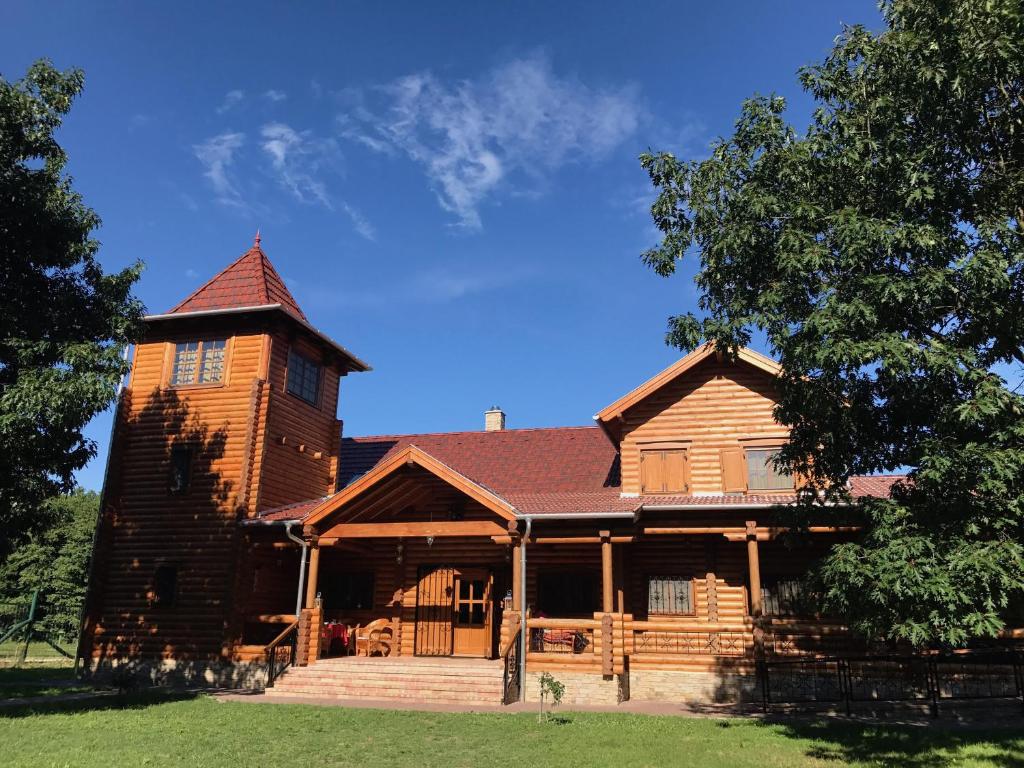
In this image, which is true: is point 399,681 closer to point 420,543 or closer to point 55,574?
point 420,543

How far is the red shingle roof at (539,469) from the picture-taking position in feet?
60.5

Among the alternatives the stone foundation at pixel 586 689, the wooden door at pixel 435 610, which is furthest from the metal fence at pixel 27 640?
the stone foundation at pixel 586 689

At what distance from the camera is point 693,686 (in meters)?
16.6

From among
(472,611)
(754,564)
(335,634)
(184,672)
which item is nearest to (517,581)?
(472,611)

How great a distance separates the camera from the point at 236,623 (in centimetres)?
1944

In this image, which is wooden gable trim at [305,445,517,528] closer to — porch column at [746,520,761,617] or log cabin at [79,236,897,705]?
log cabin at [79,236,897,705]

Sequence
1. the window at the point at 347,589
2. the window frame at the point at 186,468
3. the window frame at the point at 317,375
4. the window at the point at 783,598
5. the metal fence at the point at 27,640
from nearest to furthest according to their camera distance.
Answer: the window at the point at 783,598
the window frame at the point at 186,468
the window at the point at 347,589
the window frame at the point at 317,375
the metal fence at the point at 27,640

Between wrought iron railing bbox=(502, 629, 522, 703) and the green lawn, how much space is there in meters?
1.38

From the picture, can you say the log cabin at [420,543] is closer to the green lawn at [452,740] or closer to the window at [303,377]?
the window at [303,377]

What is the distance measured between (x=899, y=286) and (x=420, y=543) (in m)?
14.6

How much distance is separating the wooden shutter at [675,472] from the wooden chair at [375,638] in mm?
8176

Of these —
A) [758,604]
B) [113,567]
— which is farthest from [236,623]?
[758,604]

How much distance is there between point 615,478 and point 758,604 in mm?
5995

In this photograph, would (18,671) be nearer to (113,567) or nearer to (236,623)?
(113,567)
